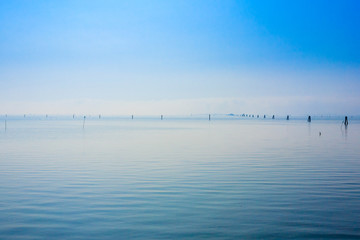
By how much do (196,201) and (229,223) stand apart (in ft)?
8.94

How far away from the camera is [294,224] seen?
1024 cm

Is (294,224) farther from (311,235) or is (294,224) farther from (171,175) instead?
(171,175)

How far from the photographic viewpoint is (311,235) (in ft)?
30.9

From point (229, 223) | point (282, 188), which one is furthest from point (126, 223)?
point (282, 188)

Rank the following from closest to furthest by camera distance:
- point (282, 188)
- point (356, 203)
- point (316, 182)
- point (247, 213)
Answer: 1. point (247, 213)
2. point (356, 203)
3. point (282, 188)
4. point (316, 182)

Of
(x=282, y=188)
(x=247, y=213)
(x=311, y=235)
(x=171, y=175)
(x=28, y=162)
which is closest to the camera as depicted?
(x=311, y=235)

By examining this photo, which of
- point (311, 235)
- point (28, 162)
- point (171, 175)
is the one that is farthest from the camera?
point (28, 162)

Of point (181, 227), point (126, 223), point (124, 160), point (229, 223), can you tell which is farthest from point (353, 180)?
point (124, 160)

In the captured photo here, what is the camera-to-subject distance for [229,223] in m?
10.4

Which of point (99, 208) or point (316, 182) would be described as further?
point (316, 182)

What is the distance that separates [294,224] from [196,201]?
3810mm

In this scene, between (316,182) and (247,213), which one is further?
(316,182)

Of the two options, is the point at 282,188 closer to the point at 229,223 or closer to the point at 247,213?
the point at 247,213

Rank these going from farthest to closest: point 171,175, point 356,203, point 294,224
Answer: point 171,175 → point 356,203 → point 294,224
